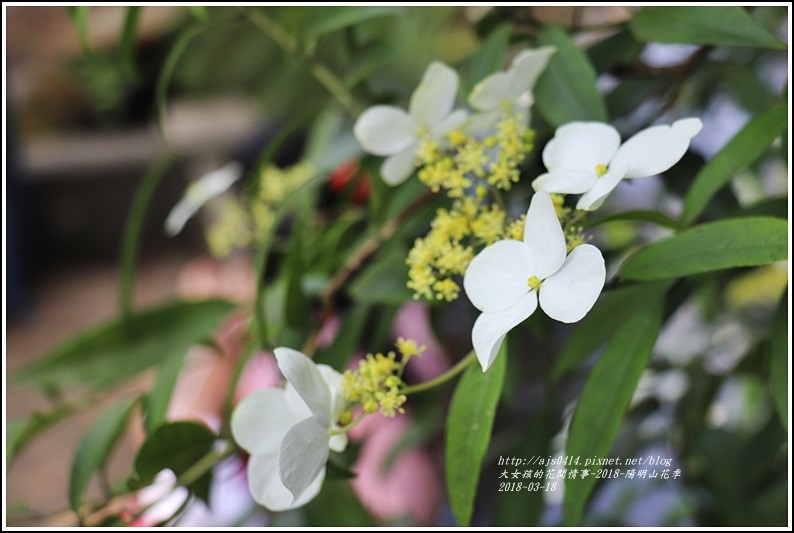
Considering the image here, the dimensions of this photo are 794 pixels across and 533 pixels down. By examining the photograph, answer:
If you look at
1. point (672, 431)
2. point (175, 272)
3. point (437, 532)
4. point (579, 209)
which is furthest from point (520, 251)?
point (175, 272)

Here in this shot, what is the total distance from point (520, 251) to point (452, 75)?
11cm

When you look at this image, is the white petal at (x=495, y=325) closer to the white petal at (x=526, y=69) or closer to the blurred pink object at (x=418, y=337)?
the white petal at (x=526, y=69)

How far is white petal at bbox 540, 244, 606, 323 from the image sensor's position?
0.21 meters

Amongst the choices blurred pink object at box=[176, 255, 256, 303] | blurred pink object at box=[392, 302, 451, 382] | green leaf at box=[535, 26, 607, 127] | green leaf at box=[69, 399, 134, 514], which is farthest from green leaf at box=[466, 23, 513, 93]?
blurred pink object at box=[176, 255, 256, 303]

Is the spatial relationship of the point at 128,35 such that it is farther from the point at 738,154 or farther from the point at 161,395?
the point at 738,154

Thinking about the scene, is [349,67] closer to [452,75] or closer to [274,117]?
[452,75]

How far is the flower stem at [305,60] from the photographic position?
1.29 ft

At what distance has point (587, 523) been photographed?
1.63ft

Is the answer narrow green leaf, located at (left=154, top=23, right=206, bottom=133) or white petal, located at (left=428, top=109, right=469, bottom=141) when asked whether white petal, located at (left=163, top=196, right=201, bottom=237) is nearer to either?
narrow green leaf, located at (left=154, top=23, right=206, bottom=133)

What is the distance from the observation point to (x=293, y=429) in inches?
9.0

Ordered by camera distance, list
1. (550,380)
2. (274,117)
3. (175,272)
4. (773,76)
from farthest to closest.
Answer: (175,272) → (274,117) → (773,76) → (550,380)

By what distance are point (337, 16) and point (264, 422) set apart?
203mm

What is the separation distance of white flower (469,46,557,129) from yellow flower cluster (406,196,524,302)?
55mm

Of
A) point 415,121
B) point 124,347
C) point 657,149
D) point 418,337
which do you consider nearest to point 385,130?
point 415,121
